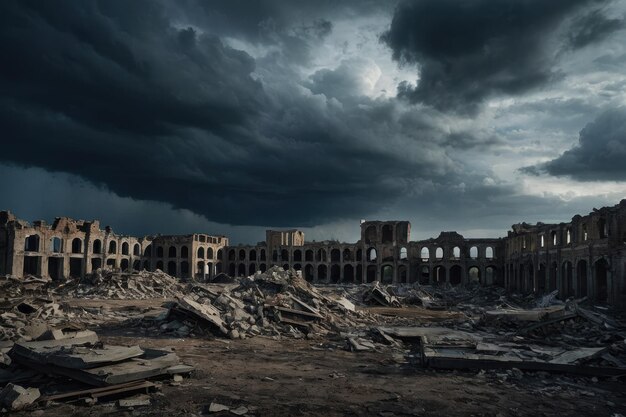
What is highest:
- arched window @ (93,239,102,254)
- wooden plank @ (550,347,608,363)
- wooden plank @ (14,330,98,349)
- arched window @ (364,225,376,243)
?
arched window @ (364,225,376,243)

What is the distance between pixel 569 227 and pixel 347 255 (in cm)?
3274

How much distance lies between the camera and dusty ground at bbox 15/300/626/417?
7930 mm

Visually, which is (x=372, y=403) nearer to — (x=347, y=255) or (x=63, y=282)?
(x=63, y=282)

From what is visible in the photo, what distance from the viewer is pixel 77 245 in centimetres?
5291

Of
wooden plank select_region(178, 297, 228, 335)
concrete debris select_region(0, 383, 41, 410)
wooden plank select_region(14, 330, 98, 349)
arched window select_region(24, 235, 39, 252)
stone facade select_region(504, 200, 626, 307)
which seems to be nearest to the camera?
concrete debris select_region(0, 383, 41, 410)

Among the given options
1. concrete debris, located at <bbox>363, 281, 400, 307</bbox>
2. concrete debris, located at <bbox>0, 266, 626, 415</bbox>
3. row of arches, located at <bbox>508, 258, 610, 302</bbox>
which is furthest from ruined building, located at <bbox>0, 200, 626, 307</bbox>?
concrete debris, located at <bbox>363, 281, 400, 307</bbox>

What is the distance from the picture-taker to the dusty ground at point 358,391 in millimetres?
7930

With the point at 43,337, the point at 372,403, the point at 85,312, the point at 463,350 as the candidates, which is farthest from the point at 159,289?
the point at 372,403

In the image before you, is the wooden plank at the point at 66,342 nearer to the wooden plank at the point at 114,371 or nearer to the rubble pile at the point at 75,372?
the rubble pile at the point at 75,372

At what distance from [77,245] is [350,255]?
32.7 meters

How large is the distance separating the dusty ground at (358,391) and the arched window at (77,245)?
150 ft

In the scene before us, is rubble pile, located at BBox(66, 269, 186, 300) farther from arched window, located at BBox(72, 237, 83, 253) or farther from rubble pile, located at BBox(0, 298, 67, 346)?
arched window, located at BBox(72, 237, 83, 253)

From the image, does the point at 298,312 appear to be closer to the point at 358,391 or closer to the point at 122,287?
the point at 358,391

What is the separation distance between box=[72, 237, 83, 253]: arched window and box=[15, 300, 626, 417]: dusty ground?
45.7m
